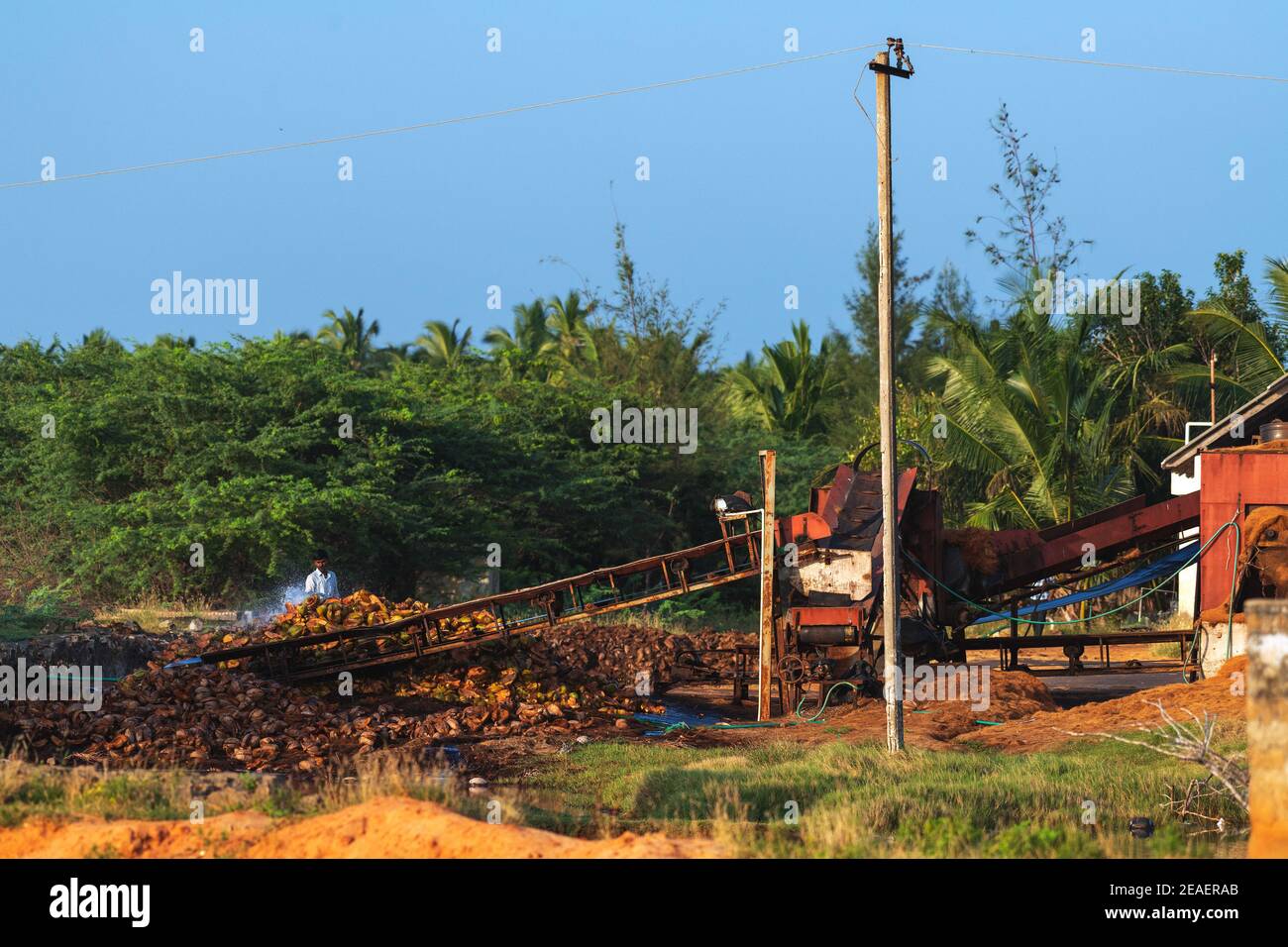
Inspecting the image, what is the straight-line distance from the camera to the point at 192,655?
1881 centimetres

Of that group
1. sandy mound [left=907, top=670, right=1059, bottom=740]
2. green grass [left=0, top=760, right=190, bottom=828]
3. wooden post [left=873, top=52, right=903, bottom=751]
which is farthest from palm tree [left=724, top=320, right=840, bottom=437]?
green grass [left=0, top=760, right=190, bottom=828]

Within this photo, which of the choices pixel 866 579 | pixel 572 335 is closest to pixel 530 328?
pixel 572 335

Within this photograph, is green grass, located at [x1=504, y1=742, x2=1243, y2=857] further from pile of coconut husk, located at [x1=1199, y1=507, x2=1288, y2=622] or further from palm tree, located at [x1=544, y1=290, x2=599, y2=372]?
palm tree, located at [x1=544, y1=290, x2=599, y2=372]

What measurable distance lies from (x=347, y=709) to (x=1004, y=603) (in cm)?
925

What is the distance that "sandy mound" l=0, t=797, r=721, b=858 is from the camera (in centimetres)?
859

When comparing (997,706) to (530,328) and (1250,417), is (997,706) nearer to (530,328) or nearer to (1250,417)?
(1250,417)

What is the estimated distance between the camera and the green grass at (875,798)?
9.08 m

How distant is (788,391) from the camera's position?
5116 centimetres

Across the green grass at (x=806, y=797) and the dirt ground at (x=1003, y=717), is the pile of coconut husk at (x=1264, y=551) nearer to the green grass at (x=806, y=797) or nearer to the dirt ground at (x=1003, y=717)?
the dirt ground at (x=1003, y=717)

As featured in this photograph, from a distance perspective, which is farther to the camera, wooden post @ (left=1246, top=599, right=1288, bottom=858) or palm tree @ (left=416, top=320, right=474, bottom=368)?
palm tree @ (left=416, top=320, right=474, bottom=368)

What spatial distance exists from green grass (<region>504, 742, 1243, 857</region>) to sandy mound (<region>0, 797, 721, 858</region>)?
0.92 meters

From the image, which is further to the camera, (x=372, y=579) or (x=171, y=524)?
(x=372, y=579)
